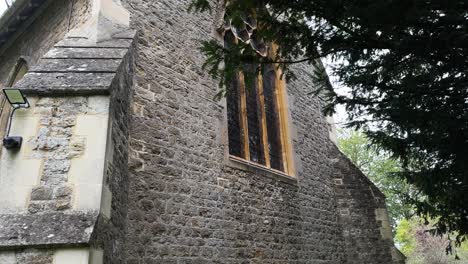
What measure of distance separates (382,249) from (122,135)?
6241mm

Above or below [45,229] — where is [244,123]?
above

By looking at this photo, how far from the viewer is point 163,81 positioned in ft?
17.1

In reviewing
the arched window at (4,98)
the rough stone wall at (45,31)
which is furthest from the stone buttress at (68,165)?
the arched window at (4,98)

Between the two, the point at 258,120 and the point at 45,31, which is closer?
the point at 45,31

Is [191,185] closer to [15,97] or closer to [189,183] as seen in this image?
[189,183]

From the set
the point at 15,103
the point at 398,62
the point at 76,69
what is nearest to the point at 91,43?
the point at 76,69

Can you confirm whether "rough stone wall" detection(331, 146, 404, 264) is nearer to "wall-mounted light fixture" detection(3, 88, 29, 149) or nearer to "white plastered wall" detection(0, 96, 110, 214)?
"white plastered wall" detection(0, 96, 110, 214)

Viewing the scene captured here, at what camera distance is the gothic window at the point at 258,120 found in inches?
250

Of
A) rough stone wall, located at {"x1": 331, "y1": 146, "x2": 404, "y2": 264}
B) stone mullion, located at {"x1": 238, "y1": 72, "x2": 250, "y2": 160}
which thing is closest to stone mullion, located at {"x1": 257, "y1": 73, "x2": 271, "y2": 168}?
stone mullion, located at {"x1": 238, "y1": 72, "x2": 250, "y2": 160}

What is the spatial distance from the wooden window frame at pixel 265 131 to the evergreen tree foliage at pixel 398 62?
7.14ft

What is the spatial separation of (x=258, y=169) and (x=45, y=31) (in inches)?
169

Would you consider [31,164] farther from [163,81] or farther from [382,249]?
[382,249]

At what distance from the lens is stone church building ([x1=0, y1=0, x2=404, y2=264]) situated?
2.80 meters

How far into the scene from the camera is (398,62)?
11.3 ft
